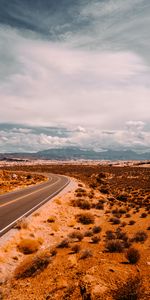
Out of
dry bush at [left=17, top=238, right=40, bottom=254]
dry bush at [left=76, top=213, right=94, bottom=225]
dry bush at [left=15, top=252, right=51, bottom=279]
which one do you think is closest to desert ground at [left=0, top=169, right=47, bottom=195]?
dry bush at [left=76, top=213, right=94, bottom=225]

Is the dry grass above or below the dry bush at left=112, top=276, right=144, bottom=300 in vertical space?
below

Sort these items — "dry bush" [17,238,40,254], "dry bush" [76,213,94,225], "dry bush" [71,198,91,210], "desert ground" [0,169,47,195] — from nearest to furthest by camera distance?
1. "dry bush" [17,238,40,254]
2. "dry bush" [76,213,94,225]
3. "dry bush" [71,198,91,210]
4. "desert ground" [0,169,47,195]

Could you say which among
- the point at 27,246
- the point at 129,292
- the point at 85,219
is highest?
the point at 129,292

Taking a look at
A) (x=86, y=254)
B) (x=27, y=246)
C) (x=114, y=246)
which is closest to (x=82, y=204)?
(x=27, y=246)

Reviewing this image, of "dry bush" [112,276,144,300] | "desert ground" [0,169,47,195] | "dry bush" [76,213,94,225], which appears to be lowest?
"dry bush" [76,213,94,225]

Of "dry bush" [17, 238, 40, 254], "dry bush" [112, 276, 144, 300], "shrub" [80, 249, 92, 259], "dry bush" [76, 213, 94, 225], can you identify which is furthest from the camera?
"dry bush" [76, 213, 94, 225]

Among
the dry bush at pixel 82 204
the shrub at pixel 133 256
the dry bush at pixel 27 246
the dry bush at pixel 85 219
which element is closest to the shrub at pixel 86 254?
the shrub at pixel 133 256

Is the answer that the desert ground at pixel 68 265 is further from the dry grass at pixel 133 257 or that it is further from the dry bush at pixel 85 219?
the dry bush at pixel 85 219

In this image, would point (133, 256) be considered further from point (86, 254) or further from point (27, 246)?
point (27, 246)

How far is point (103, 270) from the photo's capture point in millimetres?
10266

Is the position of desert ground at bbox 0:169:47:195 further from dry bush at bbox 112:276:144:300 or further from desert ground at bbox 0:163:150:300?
dry bush at bbox 112:276:144:300

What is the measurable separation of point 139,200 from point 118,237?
21134mm

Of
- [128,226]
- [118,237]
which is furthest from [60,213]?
[118,237]

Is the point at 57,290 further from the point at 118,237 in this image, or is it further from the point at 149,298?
the point at 118,237
